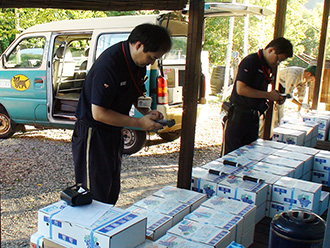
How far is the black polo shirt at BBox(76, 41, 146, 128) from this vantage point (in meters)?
2.43

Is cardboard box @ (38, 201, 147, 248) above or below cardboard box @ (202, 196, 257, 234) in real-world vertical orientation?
above

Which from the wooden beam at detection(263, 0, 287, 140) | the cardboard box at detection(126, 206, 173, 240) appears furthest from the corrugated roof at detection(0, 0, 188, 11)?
the wooden beam at detection(263, 0, 287, 140)

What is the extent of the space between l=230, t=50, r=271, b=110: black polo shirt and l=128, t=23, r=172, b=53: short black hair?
65.2 inches

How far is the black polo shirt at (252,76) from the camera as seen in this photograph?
390 cm

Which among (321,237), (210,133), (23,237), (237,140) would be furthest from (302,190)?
(210,133)

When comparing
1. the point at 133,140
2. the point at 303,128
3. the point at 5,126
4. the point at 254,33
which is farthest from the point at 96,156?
the point at 254,33

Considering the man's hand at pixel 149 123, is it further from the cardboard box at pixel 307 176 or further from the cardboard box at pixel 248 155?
the cardboard box at pixel 307 176

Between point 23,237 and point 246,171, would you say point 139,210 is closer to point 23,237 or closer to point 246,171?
point 246,171

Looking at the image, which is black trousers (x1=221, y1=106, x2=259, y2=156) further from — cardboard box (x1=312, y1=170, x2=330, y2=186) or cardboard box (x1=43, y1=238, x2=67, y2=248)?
cardboard box (x1=43, y1=238, x2=67, y2=248)

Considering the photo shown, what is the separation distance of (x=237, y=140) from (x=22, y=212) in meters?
2.61

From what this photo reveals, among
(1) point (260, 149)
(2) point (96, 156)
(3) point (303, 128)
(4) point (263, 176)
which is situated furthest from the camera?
(3) point (303, 128)

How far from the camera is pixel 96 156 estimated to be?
265cm

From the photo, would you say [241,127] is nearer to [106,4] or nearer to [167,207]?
[167,207]

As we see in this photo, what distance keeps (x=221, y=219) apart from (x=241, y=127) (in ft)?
6.63
